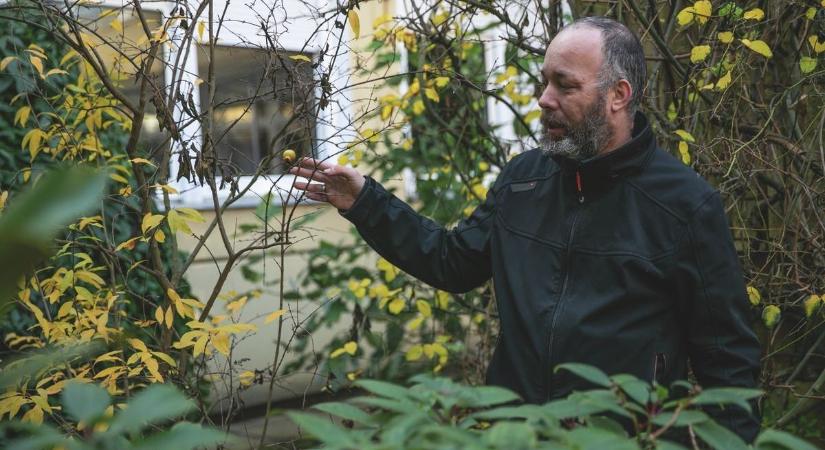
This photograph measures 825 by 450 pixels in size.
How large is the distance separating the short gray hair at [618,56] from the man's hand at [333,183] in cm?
75

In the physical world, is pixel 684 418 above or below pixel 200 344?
above

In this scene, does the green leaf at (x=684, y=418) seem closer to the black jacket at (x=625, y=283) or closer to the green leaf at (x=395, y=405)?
the green leaf at (x=395, y=405)

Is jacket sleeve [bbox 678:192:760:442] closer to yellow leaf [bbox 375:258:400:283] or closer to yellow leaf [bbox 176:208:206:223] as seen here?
yellow leaf [bbox 176:208:206:223]

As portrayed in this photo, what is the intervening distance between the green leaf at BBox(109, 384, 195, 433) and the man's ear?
1.89 meters

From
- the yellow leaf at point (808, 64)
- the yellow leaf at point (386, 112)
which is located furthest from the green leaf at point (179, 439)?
the yellow leaf at point (386, 112)

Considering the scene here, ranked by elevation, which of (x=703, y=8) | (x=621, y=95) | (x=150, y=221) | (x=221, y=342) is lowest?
(x=221, y=342)

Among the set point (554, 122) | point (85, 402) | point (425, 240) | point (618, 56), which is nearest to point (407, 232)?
point (425, 240)

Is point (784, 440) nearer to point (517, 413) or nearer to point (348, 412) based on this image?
point (517, 413)

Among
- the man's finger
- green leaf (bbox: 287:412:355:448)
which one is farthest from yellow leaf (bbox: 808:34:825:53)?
green leaf (bbox: 287:412:355:448)

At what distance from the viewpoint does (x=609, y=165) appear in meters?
2.52

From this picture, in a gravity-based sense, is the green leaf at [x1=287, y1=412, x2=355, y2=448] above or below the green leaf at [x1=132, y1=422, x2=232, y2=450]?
below

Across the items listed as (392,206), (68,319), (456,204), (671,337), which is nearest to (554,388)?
(671,337)

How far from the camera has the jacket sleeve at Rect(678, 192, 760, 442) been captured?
240 cm

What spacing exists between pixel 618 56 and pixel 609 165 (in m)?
0.35
